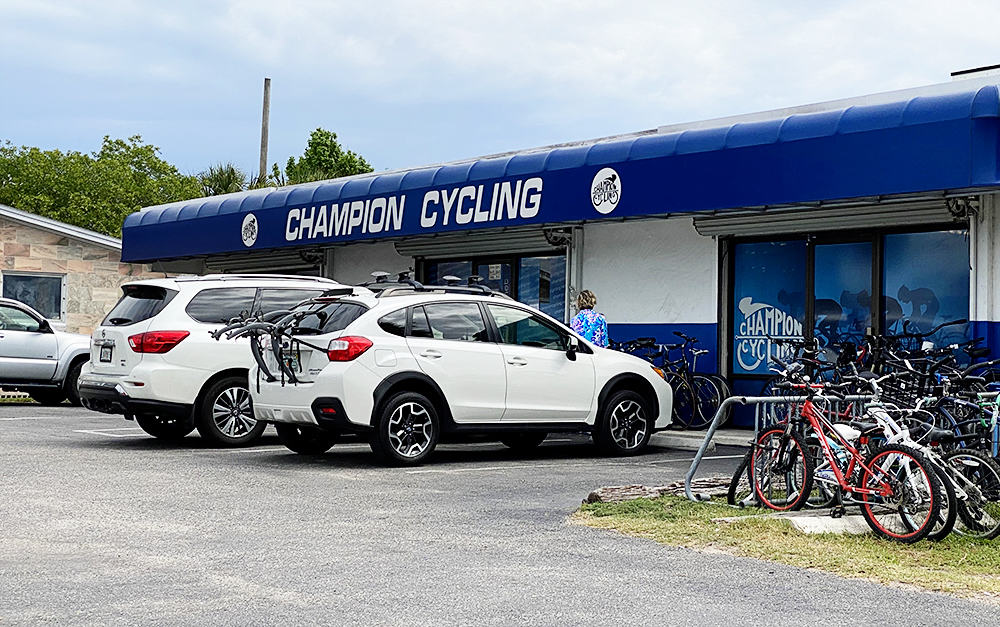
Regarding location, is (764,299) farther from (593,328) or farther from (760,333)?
(593,328)

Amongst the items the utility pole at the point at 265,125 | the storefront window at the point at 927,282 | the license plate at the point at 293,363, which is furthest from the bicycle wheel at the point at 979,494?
the utility pole at the point at 265,125

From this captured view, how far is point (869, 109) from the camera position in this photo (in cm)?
1375

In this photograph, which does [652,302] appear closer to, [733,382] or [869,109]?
Answer: [733,382]

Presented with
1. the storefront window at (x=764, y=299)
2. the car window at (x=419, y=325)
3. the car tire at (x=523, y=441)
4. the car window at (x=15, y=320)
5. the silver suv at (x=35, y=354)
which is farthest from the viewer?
the car window at (x=15, y=320)

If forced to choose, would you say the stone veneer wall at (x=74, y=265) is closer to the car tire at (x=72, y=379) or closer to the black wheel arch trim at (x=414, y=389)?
the car tire at (x=72, y=379)

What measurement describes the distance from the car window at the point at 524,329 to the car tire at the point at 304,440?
2051 mm

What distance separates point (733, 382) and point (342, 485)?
7.54 meters

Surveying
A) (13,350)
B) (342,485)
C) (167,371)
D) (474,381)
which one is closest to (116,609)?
(342,485)

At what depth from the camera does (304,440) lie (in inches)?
539

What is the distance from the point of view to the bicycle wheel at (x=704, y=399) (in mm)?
16469

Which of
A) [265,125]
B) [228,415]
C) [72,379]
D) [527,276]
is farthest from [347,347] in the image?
[265,125]

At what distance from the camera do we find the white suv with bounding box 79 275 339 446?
13883mm

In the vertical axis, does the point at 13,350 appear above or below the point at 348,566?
above

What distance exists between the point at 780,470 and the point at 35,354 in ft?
51.6
